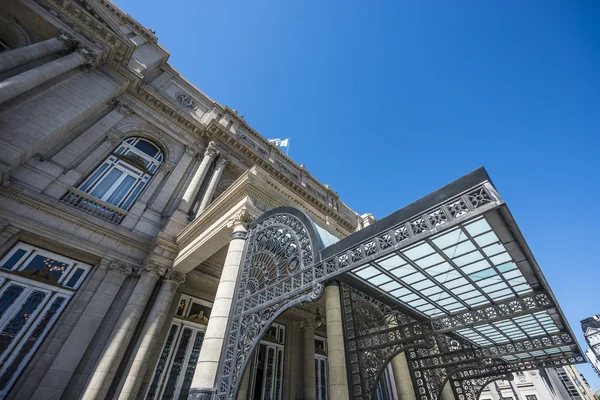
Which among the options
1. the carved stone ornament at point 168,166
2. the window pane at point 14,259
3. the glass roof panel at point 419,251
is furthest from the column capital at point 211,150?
the glass roof panel at point 419,251

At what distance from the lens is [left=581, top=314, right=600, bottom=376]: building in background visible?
145 feet

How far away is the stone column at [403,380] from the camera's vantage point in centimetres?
786

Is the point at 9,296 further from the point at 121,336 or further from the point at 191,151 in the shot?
the point at 191,151

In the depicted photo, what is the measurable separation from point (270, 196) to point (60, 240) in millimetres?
7140

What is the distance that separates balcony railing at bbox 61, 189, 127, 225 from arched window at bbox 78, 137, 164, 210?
592 mm

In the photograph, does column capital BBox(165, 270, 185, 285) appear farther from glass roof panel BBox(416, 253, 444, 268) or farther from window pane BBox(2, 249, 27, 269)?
glass roof panel BBox(416, 253, 444, 268)

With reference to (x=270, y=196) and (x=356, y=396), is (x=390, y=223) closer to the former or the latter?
(x=356, y=396)

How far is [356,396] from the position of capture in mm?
5293

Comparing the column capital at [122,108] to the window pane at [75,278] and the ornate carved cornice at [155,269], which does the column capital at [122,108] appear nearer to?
the window pane at [75,278]

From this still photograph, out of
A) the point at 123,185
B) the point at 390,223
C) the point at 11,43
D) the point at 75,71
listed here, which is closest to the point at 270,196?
the point at 390,223

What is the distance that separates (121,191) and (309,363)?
11.5 metres

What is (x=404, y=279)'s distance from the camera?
618cm

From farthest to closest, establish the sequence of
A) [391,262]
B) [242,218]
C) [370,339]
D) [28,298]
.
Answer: [28,298] → [242,218] → [370,339] → [391,262]

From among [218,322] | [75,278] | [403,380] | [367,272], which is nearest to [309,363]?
[403,380]
